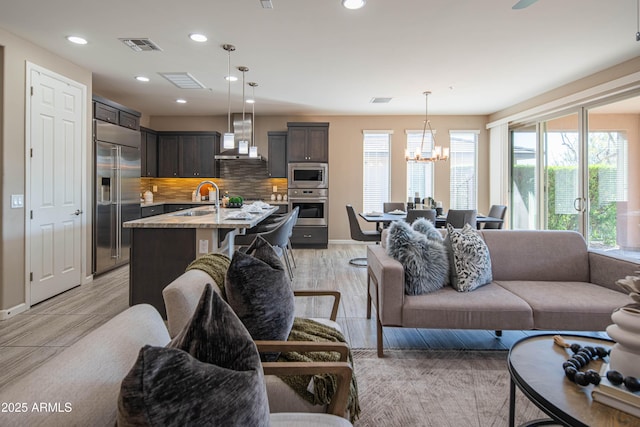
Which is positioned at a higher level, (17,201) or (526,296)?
(17,201)

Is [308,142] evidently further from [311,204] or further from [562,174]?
[562,174]

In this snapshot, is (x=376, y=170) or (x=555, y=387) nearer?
(x=555, y=387)

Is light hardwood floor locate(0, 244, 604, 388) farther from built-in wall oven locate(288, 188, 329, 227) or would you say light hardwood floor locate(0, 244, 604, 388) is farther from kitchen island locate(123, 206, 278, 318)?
built-in wall oven locate(288, 188, 329, 227)

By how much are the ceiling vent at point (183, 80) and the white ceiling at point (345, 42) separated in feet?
0.48

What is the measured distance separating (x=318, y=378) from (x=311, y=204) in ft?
19.0

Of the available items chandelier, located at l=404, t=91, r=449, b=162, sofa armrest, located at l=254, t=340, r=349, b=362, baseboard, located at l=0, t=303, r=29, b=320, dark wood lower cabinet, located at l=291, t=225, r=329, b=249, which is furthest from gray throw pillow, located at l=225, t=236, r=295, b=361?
dark wood lower cabinet, located at l=291, t=225, r=329, b=249

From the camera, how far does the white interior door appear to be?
3.63m

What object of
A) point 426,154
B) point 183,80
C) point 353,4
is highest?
point 183,80

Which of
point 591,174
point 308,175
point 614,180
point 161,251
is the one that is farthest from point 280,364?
point 308,175

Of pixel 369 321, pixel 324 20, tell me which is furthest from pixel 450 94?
pixel 369 321

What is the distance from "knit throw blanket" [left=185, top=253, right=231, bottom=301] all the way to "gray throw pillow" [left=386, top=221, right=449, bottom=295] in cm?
128

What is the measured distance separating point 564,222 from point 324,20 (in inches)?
186

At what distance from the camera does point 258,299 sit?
147 cm

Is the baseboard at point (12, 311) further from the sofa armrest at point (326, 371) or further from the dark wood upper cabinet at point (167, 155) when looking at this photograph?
the dark wood upper cabinet at point (167, 155)
